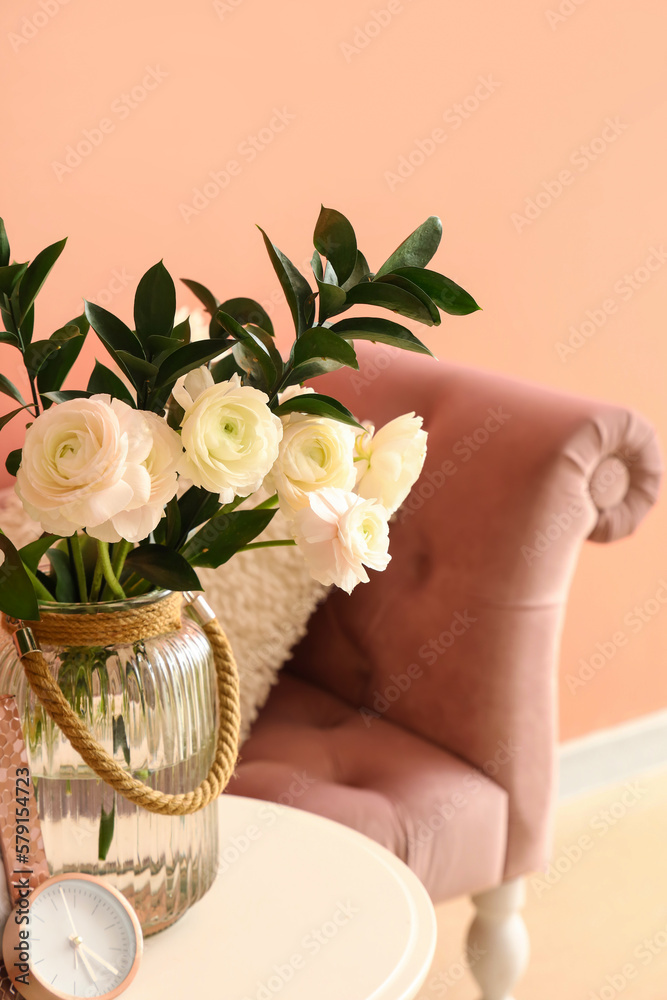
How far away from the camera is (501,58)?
1.77 meters

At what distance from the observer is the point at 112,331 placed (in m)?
0.68

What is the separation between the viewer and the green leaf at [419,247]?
0.70 meters

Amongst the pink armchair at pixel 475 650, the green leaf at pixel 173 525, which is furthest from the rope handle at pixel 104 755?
the pink armchair at pixel 475 650

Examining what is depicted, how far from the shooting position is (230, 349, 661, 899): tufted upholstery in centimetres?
126

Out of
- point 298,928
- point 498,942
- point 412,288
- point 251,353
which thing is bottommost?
point 498,942

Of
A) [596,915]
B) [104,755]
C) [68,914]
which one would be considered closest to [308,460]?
[104,755]

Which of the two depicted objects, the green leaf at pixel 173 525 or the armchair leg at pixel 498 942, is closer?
the green leaf at pixel 173 525

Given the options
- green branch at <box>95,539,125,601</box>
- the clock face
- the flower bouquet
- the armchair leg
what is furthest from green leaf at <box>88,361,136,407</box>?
the armchair leg

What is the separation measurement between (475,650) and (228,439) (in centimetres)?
76

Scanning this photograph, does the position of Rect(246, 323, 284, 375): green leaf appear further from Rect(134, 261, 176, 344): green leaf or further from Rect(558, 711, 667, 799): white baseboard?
Rect(558, 711, 667, 799): white baseboard

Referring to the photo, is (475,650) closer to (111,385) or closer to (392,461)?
(392,461)

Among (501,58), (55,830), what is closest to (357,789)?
(55,830)

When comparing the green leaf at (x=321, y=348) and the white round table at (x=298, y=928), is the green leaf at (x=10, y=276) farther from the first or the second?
the white round table at (x=298, y=928)

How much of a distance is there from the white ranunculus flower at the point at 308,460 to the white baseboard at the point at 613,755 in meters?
1.61
